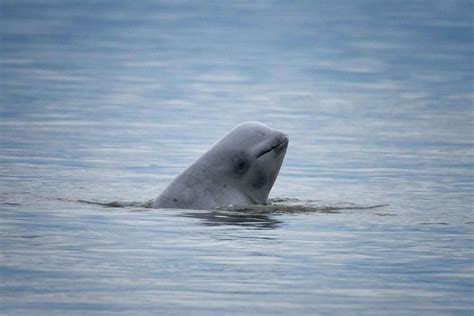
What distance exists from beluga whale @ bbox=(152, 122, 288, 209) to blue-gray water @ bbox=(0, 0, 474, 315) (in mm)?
247

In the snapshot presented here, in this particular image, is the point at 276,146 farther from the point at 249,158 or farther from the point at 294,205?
the point at 294,205

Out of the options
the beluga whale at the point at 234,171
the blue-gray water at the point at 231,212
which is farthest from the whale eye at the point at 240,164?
the blue-gray water at the point at 231,212

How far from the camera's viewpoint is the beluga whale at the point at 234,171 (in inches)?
902

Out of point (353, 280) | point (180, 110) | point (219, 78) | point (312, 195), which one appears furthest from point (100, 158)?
point (219, 78)

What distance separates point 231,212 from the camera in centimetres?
2309

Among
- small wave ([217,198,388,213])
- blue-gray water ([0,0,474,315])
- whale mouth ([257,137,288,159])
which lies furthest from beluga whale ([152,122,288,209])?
small wave ([217,198,388,213])

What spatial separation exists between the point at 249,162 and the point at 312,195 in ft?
16.6

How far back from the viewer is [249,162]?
2297 cm

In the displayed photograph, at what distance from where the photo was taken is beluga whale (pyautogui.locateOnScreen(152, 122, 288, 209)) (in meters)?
22.9

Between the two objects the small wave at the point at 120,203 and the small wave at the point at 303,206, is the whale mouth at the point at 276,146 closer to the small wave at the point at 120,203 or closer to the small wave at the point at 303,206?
the small wave at the point at 303,206

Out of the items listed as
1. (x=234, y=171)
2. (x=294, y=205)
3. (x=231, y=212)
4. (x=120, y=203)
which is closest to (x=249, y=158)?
(x=234, y=171)

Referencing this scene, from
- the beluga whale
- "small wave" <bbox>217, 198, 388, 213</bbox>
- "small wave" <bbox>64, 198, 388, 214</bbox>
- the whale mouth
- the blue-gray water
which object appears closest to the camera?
the blue-gray water

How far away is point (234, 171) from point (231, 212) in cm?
60

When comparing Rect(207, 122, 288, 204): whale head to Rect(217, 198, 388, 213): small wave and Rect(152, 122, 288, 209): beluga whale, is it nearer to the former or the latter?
Rect(152, 122, 288, 209): beluga whale
